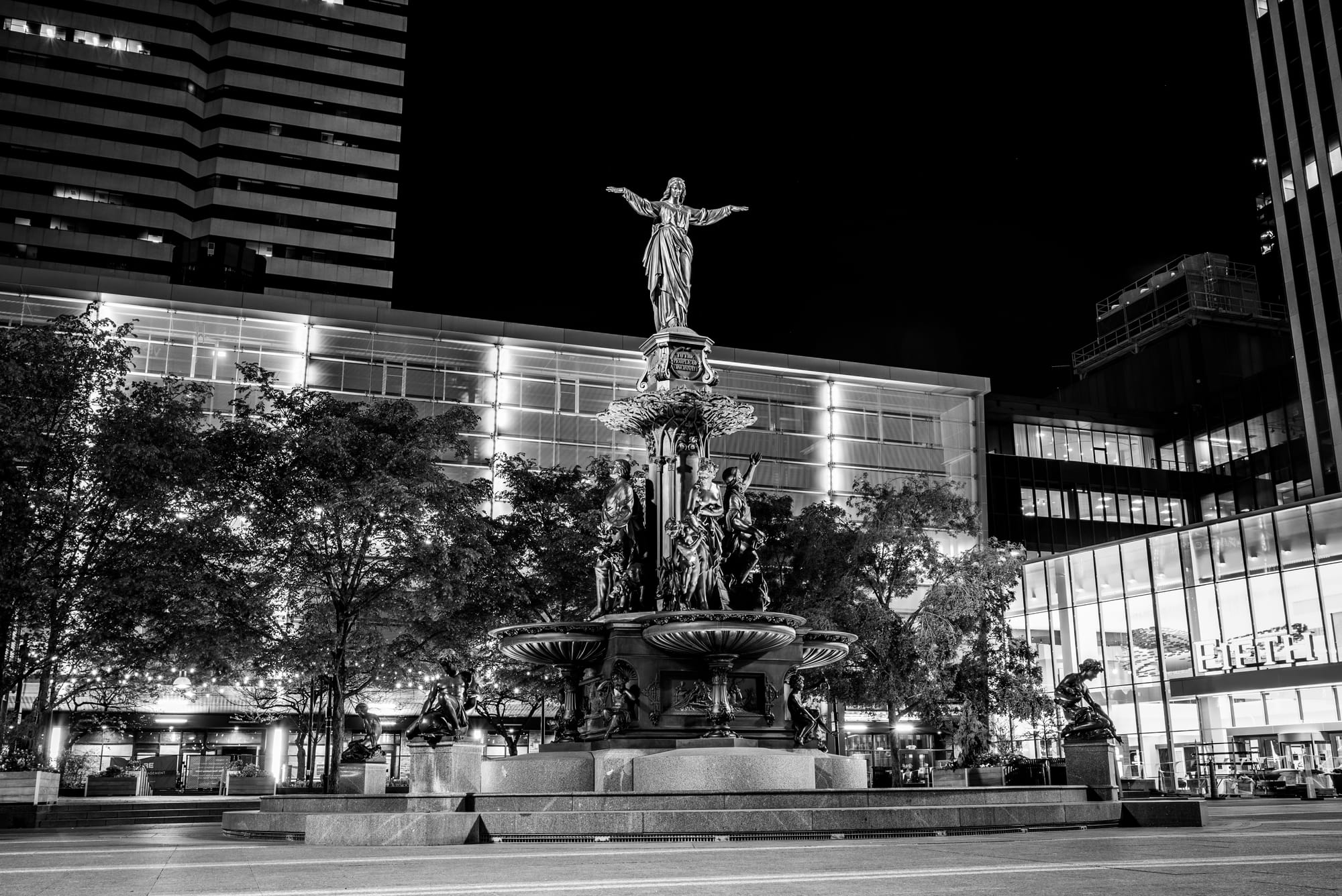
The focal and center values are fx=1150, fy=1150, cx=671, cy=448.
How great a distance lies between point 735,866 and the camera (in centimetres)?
942

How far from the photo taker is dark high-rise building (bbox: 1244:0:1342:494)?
2335 inches

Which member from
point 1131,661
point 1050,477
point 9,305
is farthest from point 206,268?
point 1131,661

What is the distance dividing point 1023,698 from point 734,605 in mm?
17637

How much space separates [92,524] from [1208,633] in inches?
1592

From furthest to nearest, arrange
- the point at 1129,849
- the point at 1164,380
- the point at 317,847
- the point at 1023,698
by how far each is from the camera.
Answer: the point at 1164,380, the point at 1023,698, the point at 317,847, the point at 1129,849

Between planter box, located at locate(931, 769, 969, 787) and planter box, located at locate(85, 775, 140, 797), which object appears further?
planter box, located at locate(85, 775, 140, 797)

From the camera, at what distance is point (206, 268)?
82375 mm

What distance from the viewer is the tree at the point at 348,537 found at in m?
28.5

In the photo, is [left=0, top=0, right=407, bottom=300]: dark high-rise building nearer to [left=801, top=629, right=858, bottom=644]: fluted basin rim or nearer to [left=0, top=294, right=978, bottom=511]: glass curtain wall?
[left=0, top=294, right=978, bottom=511]: glass curtain wall

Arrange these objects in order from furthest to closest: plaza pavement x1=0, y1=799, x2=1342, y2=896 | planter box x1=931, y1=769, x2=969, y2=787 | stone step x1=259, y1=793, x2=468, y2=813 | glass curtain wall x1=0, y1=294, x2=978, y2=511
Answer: glass curtain wall x1=0, y1=294, x2=978, y2=511 < planter box x1=931, y1=769, x2=969, y2=787 < stone step x1=259, y1=793, x2=468, y2=813 < plaza pavement x1=0, y1=799, x2=1342, y2=896

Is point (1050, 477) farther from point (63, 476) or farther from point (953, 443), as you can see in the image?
point (63, 476)

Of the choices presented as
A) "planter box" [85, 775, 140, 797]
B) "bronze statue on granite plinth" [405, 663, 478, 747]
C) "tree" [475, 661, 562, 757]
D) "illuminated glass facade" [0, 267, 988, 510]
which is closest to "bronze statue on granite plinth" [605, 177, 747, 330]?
"bronze statue on granite plinth" [405, 663, 478, 747]

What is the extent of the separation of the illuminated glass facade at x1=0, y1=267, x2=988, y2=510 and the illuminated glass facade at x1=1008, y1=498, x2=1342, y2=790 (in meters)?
12.0

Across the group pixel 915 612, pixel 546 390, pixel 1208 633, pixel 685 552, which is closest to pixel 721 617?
pixel 685 552
